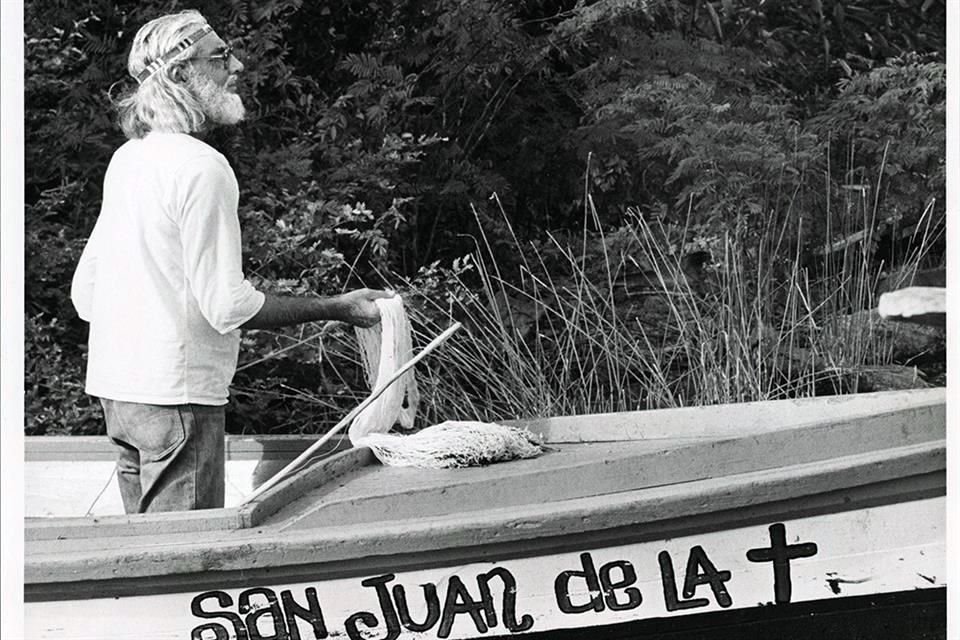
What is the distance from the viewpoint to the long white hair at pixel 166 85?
2.96 meters

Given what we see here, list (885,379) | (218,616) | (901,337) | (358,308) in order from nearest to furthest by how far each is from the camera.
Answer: (218,616) → (358,308) → (885,379) → (901,337)

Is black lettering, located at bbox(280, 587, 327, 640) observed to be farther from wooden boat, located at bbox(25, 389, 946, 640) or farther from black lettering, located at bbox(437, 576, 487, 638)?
black lettering, located at bbox(437, 576, 487, 638)

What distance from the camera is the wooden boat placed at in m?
2.84

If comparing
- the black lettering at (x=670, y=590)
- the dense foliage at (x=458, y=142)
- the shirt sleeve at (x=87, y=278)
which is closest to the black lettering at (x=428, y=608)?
the black lettering at (x=670, y=590)

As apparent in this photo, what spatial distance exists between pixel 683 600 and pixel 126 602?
120 cm

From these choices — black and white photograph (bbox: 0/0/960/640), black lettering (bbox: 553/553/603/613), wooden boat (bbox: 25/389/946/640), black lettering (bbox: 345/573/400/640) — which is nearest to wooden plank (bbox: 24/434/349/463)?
black and white photograph (bbox: 0/0/960/640)

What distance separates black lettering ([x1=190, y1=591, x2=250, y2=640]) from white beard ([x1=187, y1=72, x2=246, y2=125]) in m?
1.04

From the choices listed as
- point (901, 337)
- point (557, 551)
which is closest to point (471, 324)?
point (901, 337)

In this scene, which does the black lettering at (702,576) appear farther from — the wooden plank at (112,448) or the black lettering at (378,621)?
the wooden plank at (112,448)

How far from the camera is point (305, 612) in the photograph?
9.55 ft

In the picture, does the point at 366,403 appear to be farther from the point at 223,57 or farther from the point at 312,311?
the point at 223,57

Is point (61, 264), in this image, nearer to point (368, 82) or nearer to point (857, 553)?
point (368, 82)

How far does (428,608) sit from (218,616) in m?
0.45

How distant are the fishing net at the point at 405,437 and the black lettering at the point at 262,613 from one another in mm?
607
